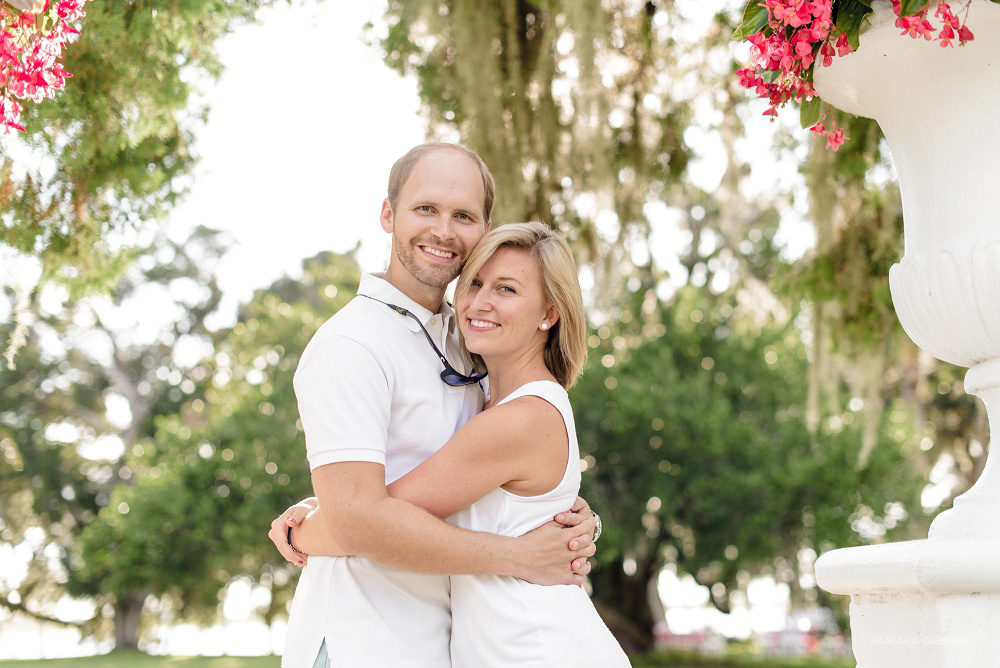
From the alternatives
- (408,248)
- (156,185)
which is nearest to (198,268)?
(156,185)

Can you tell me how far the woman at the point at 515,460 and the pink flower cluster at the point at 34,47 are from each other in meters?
1.22

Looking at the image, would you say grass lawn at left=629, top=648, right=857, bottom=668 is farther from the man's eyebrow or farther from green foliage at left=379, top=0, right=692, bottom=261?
the man's eyebrow

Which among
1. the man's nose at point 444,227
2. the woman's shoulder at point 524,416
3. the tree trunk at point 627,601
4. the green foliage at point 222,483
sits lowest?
the tree trunk at point 627,601

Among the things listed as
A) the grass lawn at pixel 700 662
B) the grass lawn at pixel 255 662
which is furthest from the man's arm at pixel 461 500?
the grass lawn at pixel 700 662

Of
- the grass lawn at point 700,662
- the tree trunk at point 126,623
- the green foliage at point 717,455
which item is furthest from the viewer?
the tree trunk at point 126,623

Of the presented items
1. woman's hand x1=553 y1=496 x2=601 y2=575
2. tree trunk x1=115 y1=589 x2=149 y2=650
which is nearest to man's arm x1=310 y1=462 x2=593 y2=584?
woman's hand x1=553 y1=496 x2=601 y2=575

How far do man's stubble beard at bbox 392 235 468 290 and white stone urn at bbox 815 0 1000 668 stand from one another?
1.02m

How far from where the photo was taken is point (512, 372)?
243 centimetres

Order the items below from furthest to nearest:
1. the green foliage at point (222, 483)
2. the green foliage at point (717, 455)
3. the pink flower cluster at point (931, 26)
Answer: the green foliage at point (222, 483) → the green foliage at point (717, 455) → the pink flower cluster at point (931, 26)

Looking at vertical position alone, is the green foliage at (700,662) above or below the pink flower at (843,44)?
below

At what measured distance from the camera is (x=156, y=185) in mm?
3910

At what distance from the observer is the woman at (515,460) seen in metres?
2.09

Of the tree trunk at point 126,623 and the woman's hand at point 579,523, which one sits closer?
the woman's hand at point 579,523

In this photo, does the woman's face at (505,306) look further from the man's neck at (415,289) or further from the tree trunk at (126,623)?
the tree trunk at (126,623)
